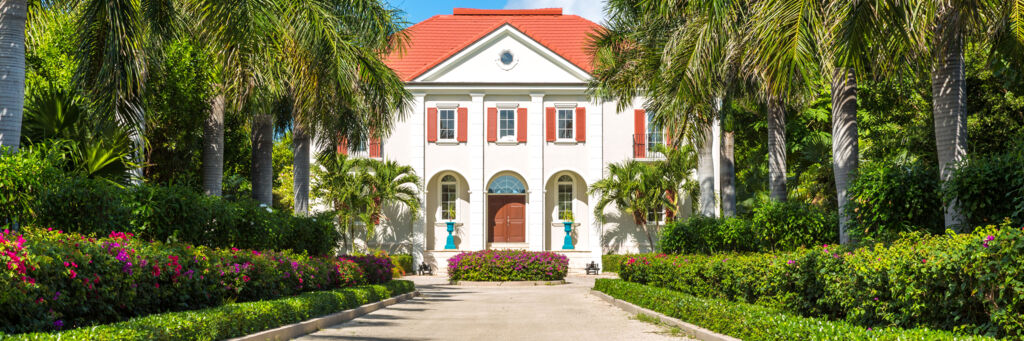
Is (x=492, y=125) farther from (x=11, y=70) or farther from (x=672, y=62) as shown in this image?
(x=11, y=70)

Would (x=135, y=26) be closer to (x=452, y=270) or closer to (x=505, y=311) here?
(x=505, y=311)

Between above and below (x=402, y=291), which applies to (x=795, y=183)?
above

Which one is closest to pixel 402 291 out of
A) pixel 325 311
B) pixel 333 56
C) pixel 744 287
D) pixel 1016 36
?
pixel 325 311

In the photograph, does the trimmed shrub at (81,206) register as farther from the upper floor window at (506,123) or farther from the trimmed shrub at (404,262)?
the upper floor window at (506,123)

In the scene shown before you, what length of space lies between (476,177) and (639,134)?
7.02m

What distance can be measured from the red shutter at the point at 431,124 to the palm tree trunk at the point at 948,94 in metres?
25.9

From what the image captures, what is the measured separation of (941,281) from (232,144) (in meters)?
20.6

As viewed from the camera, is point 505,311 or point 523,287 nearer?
point 505,311

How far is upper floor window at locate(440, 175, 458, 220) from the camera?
3650 centimetres

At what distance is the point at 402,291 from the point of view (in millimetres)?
20422

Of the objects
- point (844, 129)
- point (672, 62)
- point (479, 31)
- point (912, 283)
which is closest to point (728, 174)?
point (672, 62)

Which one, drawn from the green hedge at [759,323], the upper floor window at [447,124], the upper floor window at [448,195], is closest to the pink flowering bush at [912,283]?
the green hedge at [759,323]

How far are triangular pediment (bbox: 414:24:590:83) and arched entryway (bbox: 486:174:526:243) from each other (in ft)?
14.7

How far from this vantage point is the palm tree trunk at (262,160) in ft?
60.9
